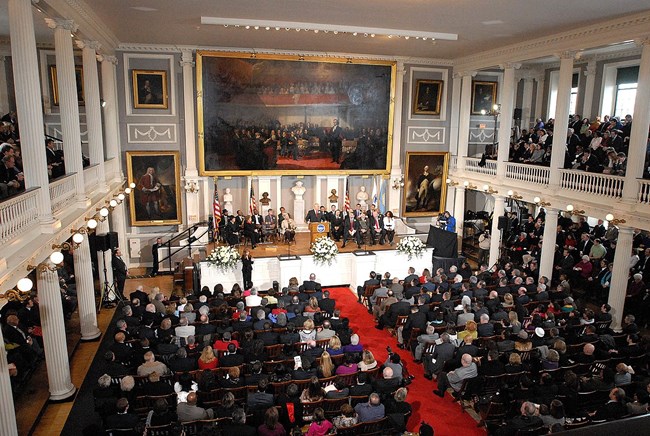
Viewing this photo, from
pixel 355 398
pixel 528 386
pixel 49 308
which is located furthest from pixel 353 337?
pixel 49 308

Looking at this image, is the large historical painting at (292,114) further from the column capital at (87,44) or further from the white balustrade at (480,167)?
the column capital at (87,44)

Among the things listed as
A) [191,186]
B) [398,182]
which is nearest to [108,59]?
[191,186]

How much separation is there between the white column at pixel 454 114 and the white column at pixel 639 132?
10352 mm

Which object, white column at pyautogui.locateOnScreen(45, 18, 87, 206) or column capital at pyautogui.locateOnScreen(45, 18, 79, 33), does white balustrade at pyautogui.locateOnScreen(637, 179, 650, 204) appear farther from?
column capital at pyautogui.locateOnScreen(45, 18, 79, 33)

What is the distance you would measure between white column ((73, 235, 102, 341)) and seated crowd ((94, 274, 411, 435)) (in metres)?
1.26

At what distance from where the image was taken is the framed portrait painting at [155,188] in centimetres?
2105

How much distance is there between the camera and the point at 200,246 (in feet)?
67.4

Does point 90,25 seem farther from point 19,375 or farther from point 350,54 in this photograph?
point 350,54

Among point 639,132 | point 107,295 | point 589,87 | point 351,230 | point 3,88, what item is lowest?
point 107,295

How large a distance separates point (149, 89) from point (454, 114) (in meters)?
14.2

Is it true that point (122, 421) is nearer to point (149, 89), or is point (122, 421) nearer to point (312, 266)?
point (312, 266)

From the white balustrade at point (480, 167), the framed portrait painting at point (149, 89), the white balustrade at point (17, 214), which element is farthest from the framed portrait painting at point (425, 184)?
the white balustrade at point (17, 214)

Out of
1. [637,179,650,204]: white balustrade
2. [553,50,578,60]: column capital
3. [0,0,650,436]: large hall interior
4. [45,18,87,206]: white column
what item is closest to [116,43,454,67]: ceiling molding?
[0,0,650,436]: large hall interior

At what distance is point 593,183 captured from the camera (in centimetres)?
1603
